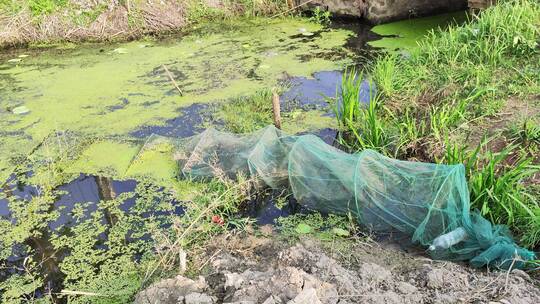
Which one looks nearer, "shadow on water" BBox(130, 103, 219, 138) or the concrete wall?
"shadow on water" BBox(130, 103, 219, 138)

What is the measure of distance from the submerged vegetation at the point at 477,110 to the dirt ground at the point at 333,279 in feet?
1.65

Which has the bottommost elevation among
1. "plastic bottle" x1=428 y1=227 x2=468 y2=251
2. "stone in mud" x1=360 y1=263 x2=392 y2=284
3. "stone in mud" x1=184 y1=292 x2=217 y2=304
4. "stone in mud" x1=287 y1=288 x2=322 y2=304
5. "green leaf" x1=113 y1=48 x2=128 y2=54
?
"stone in mud" x1=360 y1=263 x2=392 y2=284

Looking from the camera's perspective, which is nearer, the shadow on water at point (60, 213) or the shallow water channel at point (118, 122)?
the shadow on water at point (60, 213)

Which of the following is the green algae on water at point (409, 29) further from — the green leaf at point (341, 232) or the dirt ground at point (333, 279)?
the dirt ground at point (333, 279)

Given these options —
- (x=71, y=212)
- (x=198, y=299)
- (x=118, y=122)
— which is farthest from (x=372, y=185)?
(x=118, y=122)

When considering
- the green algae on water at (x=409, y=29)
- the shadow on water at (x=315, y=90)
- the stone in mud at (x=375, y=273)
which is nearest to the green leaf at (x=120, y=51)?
the shadow on water at (x=315, y=90)

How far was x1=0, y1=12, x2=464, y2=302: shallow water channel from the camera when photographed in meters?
3.02

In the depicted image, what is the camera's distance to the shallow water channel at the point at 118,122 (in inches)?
119

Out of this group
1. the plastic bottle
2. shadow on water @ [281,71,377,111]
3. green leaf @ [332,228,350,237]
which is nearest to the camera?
the plastic bottle

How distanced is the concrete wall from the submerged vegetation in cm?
149

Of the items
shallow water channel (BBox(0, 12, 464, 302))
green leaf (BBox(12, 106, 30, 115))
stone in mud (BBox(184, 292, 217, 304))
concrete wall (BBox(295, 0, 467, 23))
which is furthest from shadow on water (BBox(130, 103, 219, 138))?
concrete wall (BBox(295, 0, 467, 23))

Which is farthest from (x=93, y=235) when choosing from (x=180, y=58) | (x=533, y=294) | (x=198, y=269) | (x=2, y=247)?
(x=180, y=58)

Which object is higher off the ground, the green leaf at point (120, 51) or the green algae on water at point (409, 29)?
the green leaf at point (120, 51)

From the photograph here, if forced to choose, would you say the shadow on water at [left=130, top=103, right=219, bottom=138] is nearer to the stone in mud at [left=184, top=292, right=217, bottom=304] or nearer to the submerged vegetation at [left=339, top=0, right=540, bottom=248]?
the submerged vegetation at [left=339, top=0, right=540, bottom=248]
